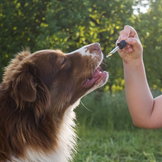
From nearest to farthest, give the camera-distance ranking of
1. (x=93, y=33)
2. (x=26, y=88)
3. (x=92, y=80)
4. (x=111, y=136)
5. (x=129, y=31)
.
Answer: (x=26, y=88)
(x=129, y=31)
(x=92, y=80)
(x=111, y=136)
(x=93, y=33)

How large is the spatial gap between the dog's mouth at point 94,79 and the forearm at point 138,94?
0.32 meters

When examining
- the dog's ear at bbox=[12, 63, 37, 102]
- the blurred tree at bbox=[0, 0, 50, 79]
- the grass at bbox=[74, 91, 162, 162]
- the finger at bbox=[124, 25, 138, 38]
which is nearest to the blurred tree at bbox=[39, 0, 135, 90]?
the blurred tree at bbox=[0, 0, 50, 79]

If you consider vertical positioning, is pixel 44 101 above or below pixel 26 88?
below

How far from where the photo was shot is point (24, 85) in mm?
2256

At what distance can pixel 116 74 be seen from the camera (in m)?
7.60

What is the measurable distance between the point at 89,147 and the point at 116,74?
3004 millimetres

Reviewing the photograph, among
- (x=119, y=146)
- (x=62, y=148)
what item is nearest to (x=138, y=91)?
(x=62, y=148)

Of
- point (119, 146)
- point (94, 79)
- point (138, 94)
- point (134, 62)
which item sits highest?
point (134, 62)

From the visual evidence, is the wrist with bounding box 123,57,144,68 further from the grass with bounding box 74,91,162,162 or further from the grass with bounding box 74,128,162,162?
the grass with bounding box 74,128,162,162

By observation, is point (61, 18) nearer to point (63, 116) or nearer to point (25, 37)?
point (25, 37)

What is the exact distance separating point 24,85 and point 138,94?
3.61 feet

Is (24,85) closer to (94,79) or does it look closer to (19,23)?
(94,79)

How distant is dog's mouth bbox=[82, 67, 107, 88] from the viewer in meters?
2.80

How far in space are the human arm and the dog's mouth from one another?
310 millimetres
